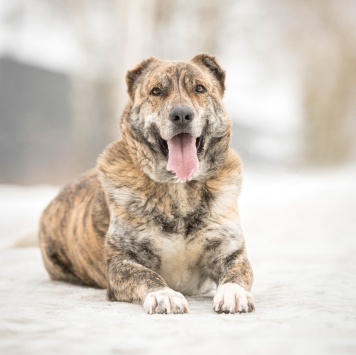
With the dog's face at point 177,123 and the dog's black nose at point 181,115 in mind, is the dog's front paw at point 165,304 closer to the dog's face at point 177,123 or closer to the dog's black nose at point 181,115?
the dog's face at point 177,123

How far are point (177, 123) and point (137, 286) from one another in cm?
107

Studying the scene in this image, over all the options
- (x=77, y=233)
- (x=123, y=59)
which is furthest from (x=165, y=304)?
(x=123, y=59)

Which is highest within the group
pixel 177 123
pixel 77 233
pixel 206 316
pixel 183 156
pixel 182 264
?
pixel 177 123

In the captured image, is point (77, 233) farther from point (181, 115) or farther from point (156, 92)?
point (181, 115)

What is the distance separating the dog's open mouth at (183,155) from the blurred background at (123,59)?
867cm

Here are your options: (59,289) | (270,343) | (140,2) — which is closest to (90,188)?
(59,289)

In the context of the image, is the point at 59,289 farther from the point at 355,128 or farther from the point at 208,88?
the point at 355,128

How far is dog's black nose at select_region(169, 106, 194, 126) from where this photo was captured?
3852 mm

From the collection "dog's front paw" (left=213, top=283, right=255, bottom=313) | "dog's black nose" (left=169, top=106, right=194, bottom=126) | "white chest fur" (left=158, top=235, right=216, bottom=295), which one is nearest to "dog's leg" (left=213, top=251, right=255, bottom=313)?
"dog's front paw" (left=213, top=283, right=255, bottom=313)

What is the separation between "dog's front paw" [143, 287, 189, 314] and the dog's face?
955 millimetres

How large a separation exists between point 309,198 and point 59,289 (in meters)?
7.62

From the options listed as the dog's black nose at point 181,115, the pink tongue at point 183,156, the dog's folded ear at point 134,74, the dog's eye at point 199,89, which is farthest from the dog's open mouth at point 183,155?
the dog's folded ear at point 134,74

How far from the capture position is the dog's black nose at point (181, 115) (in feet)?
12.6

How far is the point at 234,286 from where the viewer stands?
3330 millimetres
